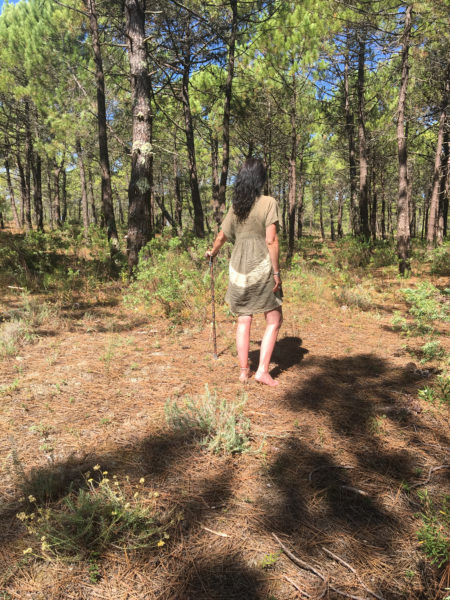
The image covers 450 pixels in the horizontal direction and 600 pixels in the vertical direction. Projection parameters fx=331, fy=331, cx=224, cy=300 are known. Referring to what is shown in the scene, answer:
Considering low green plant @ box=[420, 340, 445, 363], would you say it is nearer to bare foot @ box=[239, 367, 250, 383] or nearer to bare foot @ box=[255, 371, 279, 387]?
bare foot @ box=[255, 371, 279, 387]

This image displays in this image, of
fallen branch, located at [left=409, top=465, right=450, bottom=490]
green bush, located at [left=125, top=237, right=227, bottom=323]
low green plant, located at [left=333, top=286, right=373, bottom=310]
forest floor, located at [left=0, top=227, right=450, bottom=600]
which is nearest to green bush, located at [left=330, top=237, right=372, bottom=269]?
low green plant, located at [left=333, top=286, right=373, bottom=310]

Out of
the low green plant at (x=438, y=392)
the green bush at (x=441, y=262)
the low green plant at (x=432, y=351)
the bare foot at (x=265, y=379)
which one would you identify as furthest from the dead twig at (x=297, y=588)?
the green bush at (x=441, y=262)

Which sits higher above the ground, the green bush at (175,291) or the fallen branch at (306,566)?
the green bush at (175,291)

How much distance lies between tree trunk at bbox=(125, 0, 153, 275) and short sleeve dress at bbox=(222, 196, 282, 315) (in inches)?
168

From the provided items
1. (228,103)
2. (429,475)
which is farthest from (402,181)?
(429,475)

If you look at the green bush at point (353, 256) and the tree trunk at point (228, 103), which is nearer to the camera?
the tree trunk at point (228, 103)

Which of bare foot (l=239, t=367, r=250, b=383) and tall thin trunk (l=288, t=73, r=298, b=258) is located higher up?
tall thin trunk (l=288, t=73, r=298, b=258)

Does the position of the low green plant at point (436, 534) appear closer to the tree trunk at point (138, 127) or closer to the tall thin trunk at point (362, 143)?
the tree trunk at point (138, 127)

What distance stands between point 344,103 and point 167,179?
1768cm

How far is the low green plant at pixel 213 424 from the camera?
229 centimetres

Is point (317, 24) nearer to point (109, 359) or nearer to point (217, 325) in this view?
point (217, 325)

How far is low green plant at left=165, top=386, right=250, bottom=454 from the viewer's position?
2.29 meters

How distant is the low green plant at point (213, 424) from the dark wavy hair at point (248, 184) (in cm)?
174

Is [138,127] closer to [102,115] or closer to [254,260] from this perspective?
[102,115]
